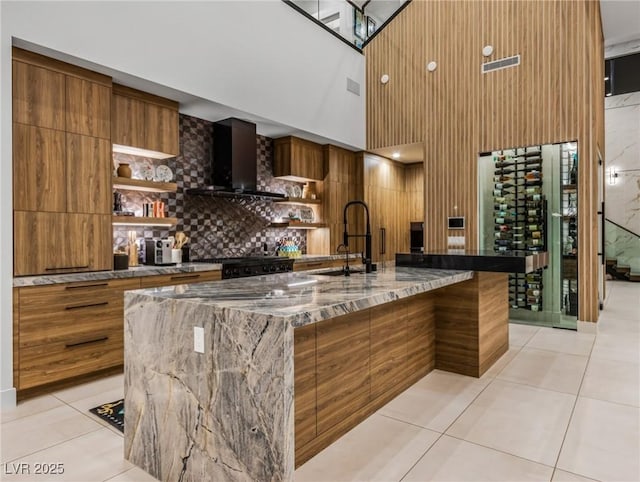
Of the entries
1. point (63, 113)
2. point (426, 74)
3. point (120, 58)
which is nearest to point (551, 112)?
point (426, 74)

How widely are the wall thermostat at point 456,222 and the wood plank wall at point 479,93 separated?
0.09 meters

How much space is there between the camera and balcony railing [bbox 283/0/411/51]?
20.5 feet

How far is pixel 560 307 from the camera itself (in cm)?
525

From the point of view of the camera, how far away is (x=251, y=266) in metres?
4.77

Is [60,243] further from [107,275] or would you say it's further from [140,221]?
[140,221]

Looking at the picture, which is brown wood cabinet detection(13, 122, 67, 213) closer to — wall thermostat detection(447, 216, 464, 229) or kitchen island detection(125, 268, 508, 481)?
kitchen island detection(125, 268, 508, 481)

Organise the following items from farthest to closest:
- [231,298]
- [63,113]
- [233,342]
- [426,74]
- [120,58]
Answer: [426,74]
[120,58]
[63,113]
[231,298]
[233,342]

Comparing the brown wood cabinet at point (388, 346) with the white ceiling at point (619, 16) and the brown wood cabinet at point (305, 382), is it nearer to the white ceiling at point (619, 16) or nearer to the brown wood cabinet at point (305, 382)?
the brown wood cabinet at point (305, 382)

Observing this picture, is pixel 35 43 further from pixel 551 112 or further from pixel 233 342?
pixel 551 112

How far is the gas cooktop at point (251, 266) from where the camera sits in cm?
451

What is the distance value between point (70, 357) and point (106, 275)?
71cm

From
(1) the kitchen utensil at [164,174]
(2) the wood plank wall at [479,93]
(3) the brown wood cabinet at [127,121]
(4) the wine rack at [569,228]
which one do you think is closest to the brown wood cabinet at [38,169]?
(3) the brown wood cabinet at [127,121]

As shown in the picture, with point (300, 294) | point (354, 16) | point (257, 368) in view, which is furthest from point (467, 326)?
point (354, 16)

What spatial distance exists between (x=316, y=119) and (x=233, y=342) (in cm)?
488
